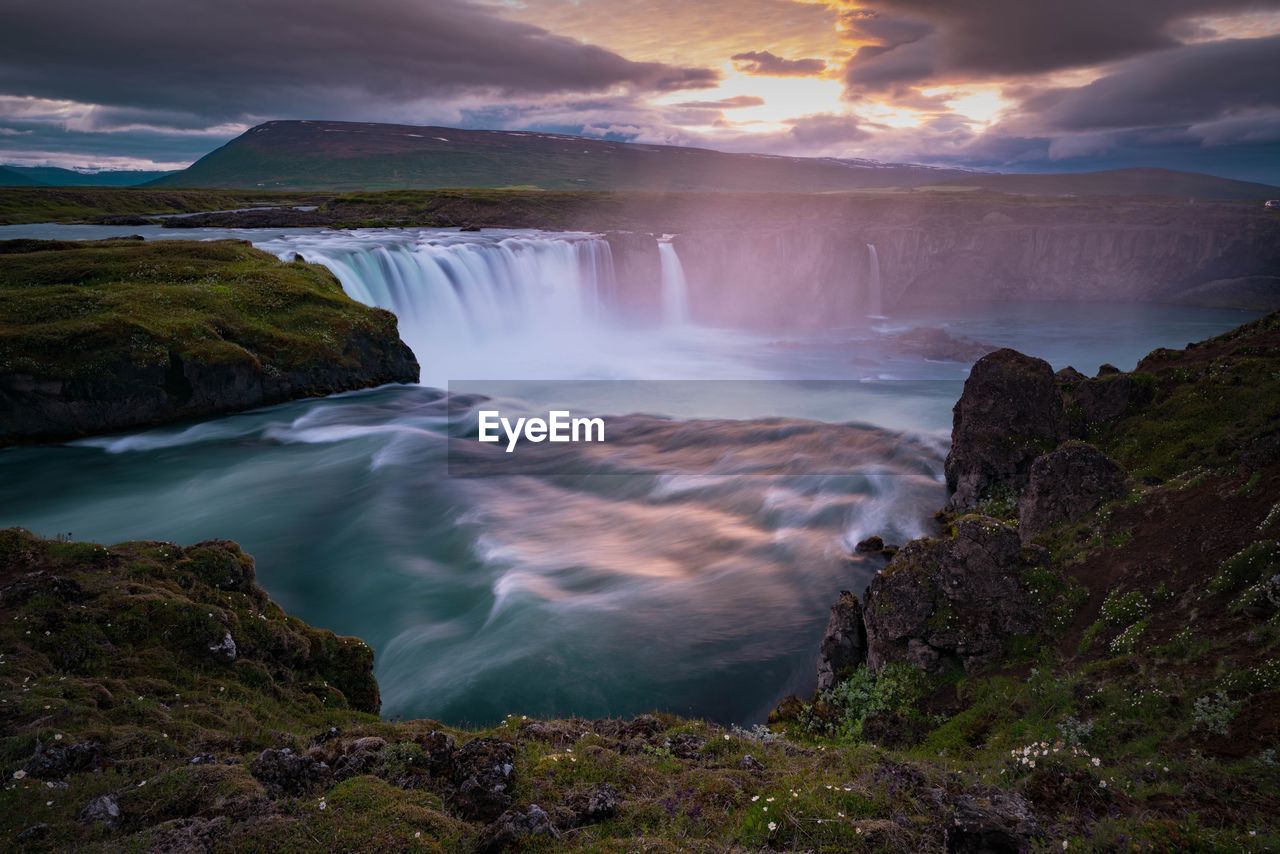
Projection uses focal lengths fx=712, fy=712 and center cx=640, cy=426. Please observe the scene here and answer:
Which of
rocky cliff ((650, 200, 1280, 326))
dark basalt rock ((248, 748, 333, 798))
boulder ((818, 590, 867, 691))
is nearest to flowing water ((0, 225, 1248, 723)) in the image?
boulder ((818, 590, 867, 691))

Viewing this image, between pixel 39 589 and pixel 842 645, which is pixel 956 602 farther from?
pixel 39 589

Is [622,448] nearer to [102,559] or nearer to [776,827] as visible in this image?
[102,559]

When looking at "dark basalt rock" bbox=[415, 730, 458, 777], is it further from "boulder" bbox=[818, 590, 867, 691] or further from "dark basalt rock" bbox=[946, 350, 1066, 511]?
"dark basalt rock" bbox=[946, 350, 1066, 511]

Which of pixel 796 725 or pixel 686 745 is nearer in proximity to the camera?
pixel 686 745

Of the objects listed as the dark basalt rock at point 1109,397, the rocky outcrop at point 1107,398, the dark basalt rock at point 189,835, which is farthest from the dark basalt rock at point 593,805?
the dark basalt rock at point 1109,397

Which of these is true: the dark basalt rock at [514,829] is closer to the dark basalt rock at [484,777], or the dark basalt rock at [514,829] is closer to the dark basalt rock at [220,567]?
the dark basalt rock at [484,777]

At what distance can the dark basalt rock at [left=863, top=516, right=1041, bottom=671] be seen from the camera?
466 inches

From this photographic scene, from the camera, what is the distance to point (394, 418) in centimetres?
3148

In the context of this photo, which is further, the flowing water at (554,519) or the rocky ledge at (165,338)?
the rocky ledge at (165,338)

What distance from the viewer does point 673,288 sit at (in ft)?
217

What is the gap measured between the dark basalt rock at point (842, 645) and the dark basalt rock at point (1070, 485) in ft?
14.3

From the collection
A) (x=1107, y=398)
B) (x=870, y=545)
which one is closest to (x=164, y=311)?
(x=870, y=545)

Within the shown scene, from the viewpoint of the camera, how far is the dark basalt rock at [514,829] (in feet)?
21.4

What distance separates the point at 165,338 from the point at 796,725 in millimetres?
28782
